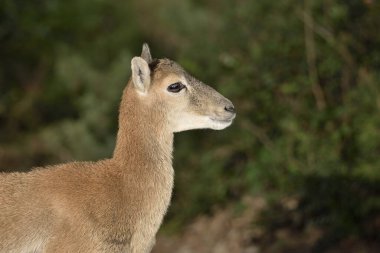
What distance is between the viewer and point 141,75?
25.3 feet

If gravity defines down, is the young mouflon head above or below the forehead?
below

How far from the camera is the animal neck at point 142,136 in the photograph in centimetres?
760

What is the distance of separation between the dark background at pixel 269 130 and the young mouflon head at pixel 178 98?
4.16 meters

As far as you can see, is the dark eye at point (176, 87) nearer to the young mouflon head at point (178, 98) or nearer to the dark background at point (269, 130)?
the young mouflon head at point (178, 98)

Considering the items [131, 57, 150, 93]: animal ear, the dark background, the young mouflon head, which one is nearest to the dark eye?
the young mouflon head

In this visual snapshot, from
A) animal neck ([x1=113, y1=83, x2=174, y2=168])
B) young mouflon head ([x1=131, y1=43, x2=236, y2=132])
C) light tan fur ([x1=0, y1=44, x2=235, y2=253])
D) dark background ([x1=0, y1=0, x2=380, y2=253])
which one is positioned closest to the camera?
light tan fur ([x1=0, y1=44, x2=235, y2=253])

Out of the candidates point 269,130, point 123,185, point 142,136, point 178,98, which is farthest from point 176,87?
point 269,130

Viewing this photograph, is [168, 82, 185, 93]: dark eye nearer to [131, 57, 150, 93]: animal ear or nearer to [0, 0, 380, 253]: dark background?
[131, 57, 150, 93]: animal ear

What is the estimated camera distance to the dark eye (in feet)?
25.7

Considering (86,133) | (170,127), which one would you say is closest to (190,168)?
(86,133)

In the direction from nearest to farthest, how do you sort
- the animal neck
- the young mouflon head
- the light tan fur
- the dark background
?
the light tan fur
the animal neck
the young mouflon head
the dark background

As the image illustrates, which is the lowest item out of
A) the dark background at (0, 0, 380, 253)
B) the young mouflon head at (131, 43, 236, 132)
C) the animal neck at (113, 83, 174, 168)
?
the dark background at (0, 0, 380, 253)

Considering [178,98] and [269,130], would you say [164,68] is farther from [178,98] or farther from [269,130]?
[269,130]

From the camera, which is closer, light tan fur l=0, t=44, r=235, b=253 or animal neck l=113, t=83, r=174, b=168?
light tan fur l=0, t=44, r=235, b=253
